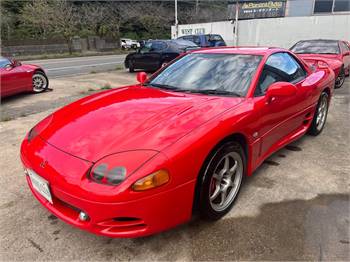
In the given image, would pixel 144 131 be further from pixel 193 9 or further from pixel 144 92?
pixel 193 9

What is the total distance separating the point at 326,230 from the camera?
2.48 metres

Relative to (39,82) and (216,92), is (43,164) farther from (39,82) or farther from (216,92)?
(39,82)

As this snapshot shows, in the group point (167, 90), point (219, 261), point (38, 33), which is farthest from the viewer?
point (38, 33)

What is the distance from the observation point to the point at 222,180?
8.68ft

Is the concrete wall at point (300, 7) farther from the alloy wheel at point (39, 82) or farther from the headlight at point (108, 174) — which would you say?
the headlight at point (108, 174)

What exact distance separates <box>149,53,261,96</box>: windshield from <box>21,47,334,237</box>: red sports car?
0.03ft

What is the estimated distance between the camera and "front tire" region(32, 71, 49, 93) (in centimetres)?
820

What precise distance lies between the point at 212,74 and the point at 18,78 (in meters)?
6.03

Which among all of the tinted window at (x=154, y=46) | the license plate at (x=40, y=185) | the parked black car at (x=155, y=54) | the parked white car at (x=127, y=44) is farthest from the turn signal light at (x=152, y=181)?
the parked white car at (x=127, y=44)

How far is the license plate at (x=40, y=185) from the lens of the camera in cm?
224

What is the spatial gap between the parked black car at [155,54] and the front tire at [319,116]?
845 cm

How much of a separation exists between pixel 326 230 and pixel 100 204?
1791mm

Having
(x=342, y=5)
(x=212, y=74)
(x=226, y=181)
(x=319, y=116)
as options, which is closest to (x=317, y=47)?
(x=319, y=116)

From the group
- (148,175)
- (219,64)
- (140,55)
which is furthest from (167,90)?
(140,55)
